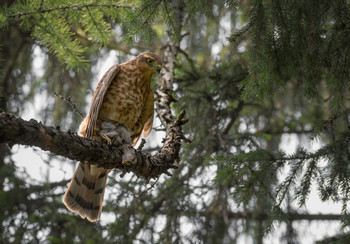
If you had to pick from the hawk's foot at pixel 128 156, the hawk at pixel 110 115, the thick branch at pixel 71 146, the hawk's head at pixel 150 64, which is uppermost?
the hawk's head at pixel 150 64

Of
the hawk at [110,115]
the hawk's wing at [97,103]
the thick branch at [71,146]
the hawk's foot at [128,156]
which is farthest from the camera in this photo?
the hawk at [110,115]

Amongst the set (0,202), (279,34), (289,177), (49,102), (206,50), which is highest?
(206,50)

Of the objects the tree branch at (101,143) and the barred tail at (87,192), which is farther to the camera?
the barred tail at (87,192)

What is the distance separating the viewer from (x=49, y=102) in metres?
4.70

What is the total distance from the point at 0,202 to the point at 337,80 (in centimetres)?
342

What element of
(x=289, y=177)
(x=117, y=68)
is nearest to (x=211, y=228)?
(x=289, y=177)

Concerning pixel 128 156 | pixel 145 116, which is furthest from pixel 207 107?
pixel 128 156

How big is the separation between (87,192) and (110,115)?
0.78 meters

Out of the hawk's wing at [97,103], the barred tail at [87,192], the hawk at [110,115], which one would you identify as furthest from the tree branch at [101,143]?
the barred tail at [87,192]

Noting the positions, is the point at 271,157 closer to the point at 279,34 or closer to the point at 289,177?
the point at 289,177

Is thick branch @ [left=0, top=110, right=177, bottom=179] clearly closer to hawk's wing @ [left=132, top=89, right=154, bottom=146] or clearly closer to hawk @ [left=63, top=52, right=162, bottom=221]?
hawk @ [left=63, top=52, right=162, bottom=221]

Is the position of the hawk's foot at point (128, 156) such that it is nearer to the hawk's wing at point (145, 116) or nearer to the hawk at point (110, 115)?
the hawk at point (110, 115)

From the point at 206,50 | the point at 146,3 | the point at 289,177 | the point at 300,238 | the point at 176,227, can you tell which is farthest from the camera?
the point at 206,50

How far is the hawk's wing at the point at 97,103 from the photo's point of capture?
330 centimetres
